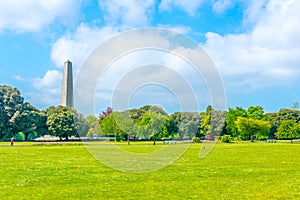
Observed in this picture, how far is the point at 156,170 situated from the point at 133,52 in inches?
274

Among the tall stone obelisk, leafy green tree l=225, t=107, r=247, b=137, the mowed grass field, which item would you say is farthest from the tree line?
the mowed grass field

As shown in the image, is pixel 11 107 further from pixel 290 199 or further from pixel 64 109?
pixel 290 199

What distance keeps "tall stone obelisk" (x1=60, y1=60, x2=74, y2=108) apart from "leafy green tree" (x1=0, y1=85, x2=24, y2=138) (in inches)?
440

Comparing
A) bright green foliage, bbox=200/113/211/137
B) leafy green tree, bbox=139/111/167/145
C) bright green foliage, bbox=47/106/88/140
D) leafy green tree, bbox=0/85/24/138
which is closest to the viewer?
leafy green tree, bbox=139/111/167/145

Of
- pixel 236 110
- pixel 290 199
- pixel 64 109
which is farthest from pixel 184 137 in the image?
pixel 290 199

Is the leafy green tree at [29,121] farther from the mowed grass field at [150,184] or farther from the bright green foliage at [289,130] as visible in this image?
the mowed grass field at [150,184]

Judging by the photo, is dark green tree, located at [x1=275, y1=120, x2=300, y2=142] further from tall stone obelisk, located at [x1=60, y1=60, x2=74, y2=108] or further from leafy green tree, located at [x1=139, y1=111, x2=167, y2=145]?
tall stone obelisk, located at [x1=60, y1=60, x2=74, y2=108]

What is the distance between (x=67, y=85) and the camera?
92062mm

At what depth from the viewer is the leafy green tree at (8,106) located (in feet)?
264

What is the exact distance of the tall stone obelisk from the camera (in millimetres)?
91000

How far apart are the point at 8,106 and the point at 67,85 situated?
15.6 metres

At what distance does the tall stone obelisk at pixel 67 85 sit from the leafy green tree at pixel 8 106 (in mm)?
11181

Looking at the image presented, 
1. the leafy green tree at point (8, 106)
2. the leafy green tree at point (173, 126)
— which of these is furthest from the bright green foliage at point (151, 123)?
the leafy green tree at point (8, 106)

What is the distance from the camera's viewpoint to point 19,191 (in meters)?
13.8
